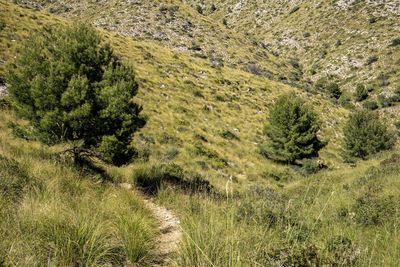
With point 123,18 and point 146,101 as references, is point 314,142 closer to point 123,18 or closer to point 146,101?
point 146,101

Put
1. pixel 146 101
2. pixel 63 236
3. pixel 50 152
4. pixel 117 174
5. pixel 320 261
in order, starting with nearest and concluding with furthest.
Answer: pixel 320 261
pixel 63 236
pixel 50 152
pixel 117 174
pixel 146 101

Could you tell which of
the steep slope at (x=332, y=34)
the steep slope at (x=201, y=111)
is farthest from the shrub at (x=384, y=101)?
the steep slope at (x=201, y=111)

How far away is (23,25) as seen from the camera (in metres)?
35.2

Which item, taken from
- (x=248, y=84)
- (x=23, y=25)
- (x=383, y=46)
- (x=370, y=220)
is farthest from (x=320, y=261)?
(x=383, y=46)

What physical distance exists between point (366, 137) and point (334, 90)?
1542 inches

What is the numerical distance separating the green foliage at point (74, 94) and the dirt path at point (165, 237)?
4186 millimetres

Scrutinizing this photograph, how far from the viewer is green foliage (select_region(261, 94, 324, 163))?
33.2 meters

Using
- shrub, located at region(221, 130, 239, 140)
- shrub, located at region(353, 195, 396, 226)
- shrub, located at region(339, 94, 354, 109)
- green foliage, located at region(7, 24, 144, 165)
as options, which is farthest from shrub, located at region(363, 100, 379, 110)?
shrub, located at region(353, 195, 396, 226)

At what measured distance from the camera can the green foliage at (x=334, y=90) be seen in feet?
237

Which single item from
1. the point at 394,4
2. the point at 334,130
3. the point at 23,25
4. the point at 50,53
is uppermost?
the point at 394,4

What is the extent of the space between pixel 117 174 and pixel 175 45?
2139 inches

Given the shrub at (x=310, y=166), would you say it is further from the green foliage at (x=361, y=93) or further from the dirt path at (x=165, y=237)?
the green foliage at (x=361, y=93)

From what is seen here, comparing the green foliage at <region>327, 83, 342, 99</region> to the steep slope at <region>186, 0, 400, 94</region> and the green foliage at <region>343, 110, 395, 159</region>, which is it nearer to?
the steep slope at <region>186, 0, 400, 94</region>

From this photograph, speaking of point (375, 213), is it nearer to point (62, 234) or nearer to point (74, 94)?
point (62, 234)
